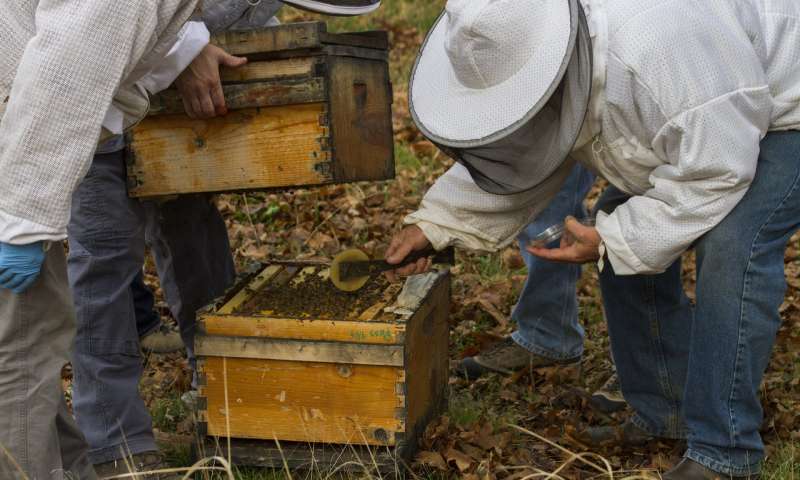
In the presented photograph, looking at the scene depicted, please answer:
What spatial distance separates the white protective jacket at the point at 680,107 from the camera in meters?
2.63

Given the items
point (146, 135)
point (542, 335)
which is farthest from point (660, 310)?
point (146, 135)

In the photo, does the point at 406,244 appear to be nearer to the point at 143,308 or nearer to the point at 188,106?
the point at 188,106

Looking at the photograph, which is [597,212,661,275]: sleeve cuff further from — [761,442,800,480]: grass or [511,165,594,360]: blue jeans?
[511,165,594,360]: blue jeans

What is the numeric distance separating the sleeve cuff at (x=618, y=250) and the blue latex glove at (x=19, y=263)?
156 cm

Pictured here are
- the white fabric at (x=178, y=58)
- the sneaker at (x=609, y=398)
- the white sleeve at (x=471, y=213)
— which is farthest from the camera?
the sneaker at (x=609, y=398)

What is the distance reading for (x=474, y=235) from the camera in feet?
10.6

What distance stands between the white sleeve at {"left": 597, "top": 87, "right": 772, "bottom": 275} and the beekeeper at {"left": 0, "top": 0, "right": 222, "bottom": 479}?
4.47 ft

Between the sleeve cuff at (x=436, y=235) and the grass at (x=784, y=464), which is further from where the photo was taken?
the sleeve cuff at (x=436, y=235)

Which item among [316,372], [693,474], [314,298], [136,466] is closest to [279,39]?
[314,298]

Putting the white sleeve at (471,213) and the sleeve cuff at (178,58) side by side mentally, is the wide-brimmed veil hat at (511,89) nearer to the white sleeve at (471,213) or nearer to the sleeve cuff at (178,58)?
the white sleeve at (471,213)

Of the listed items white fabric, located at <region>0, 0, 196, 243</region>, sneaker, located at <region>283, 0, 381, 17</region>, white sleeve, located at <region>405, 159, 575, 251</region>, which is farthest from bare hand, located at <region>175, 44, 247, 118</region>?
white sleeve, located at <region>405, 159, 575, 251</region>

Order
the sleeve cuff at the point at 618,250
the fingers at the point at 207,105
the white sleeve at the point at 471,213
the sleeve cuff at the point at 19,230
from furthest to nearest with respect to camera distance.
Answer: the white sleeve at the point at 471,213 → the fingers at the point at 207,105 → the sleeve cuff at the point at 618,250 → the sleeve cuff at the point at 19,230

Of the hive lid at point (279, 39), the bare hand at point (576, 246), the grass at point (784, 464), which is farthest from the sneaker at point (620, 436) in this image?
the hive lid at point (279, 39)

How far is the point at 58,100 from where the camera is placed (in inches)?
94.3
